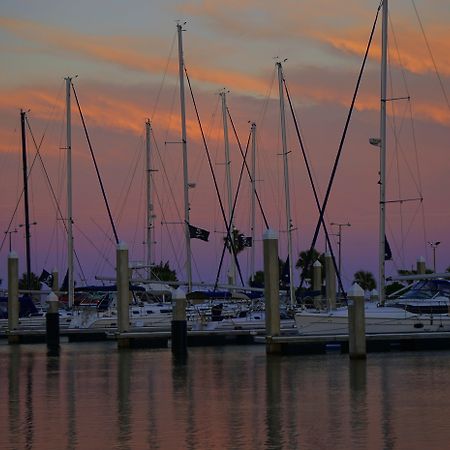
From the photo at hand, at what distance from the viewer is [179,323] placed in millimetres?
38875

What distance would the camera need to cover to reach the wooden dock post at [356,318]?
33.9 m

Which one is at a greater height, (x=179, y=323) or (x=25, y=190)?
(x=25, y=190)

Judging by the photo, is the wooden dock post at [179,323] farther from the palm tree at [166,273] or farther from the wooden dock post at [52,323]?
the palm tree at [166,273]

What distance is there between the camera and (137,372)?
111 ft

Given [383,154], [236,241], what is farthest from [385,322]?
[236,241]

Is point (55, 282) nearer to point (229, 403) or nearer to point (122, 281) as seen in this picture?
point (122, 281)

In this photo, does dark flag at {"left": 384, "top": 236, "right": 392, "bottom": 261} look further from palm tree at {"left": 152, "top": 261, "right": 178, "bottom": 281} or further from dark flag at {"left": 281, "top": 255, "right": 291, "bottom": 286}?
palm tree at {"left": 152, "top": 261, "right": 178, "bottom": 281}

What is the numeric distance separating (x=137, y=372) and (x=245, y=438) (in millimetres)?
14833

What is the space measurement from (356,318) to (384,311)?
23.1 ft

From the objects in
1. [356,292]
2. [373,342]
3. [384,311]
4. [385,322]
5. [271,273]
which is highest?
[271,273]

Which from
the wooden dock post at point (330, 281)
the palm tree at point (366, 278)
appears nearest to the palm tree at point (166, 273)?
the palm tree at point (366, 278)

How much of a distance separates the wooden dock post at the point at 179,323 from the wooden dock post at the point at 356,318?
6.06 meters

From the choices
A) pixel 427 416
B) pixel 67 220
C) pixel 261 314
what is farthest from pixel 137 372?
pixel 67 220

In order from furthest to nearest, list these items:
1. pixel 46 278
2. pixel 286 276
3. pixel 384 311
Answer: pixel 46 278, pixel 286 276, pixel 384 311
